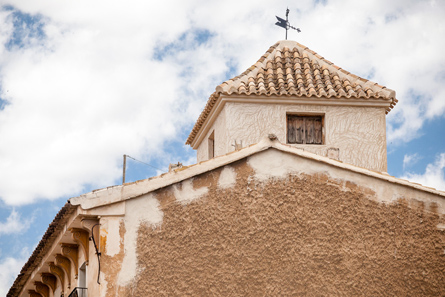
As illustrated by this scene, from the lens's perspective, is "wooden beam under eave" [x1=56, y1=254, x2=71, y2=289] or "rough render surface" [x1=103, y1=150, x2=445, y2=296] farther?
"wooden beam under eave" [x1=56, y1=254, x2=71, y2=289]

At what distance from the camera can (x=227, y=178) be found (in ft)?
43.1

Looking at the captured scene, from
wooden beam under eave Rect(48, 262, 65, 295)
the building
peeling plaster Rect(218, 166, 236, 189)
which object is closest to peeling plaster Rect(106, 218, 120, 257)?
the building

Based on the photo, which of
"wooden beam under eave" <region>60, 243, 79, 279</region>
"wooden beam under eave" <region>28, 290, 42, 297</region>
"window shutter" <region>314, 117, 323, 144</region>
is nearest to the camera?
"wooden beam under eave" <region>60, 243, 79, 279</region>

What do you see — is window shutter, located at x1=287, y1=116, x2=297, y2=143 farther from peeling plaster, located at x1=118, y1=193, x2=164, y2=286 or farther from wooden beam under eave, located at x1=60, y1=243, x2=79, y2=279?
peeling plaster, located at x1=118, y1=193, x2=164, y2=286

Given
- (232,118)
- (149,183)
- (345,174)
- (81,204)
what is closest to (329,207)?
(345,174)

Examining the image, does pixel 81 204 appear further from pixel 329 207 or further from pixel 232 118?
pixel 232 118

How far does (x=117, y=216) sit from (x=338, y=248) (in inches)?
131

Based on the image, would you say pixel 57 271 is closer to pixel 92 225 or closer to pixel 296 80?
pixel 92 225

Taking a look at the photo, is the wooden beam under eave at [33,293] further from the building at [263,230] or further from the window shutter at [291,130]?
the window shutter at [291,130]

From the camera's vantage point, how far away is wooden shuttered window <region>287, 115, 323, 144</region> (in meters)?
20.0

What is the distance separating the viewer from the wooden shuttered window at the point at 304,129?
2003cm

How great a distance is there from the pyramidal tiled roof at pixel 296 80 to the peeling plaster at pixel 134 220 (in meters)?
7.20

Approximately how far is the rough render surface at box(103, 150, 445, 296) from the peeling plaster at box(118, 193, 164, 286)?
5cm

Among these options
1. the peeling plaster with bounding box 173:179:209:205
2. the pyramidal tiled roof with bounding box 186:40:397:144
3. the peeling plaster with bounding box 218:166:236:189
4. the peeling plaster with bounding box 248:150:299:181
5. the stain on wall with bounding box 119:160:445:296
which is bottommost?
the stain on wall with bounding box 119:160:445:296
